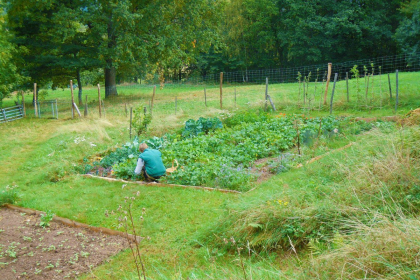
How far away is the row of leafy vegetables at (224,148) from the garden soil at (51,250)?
2.54 metres

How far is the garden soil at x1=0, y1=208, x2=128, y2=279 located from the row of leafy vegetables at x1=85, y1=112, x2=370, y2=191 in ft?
8.33

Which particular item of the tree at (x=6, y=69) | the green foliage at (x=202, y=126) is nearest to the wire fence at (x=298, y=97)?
the tree at (x=6, y=69)

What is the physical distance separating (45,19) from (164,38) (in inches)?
314

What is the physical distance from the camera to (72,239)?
6.68m

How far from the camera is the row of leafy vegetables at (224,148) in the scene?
8555mm

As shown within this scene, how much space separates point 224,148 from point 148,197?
314cm

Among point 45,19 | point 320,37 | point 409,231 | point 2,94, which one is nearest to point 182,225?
point 409,231

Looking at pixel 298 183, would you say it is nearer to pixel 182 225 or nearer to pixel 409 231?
pixel 182 225

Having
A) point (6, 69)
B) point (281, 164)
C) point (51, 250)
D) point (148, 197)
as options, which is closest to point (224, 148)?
point (281, 164)

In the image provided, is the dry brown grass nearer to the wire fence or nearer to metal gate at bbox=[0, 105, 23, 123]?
the wire fence

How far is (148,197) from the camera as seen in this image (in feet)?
26.4

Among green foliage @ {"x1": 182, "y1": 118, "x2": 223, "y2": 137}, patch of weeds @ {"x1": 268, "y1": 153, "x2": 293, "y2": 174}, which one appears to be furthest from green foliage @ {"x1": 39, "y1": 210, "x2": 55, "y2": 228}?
green foliage @ {"x1": 182, "y1": 118, "x2": 223, "y2": 137}

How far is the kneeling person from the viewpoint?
898 centimetres

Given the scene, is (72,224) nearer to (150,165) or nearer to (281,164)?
(150,165)
